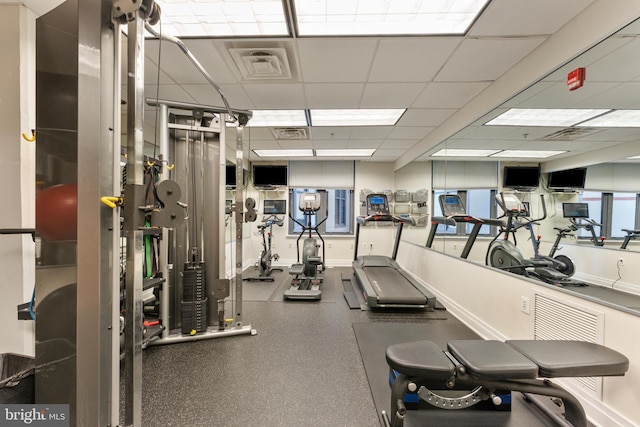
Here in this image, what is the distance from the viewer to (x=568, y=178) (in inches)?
146

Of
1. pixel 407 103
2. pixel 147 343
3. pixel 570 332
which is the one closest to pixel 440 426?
pixel 570 332

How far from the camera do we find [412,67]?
2.24 meters

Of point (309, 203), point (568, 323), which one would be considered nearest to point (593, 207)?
point (568, 323)

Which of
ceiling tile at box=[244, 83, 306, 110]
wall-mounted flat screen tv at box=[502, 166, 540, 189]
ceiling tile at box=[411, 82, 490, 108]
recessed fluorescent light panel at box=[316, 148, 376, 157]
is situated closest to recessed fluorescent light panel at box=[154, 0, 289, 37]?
ceiling tile at box=[244, 83, 306, 110]

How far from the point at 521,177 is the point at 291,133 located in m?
4.45

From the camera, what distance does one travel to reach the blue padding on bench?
3.91 ft

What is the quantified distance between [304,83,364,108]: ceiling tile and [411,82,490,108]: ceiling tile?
30.5 inches

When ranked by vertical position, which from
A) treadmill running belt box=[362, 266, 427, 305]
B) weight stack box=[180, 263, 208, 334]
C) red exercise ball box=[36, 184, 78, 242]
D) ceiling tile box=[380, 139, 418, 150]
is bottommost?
treadmill running belt box=[362, 266, 427, 305]

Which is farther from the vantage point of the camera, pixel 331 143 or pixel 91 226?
pixel 331 143

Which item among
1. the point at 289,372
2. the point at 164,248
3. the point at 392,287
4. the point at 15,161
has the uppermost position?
the point at 15,161

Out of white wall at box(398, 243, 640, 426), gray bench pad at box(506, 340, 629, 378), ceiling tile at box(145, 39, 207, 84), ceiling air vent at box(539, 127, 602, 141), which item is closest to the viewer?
gray bench pad at box(506, 340, 629, 378)

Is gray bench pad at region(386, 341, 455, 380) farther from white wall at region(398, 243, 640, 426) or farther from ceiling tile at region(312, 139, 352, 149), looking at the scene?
ceiling tile at region(312, 139, 352, 149)

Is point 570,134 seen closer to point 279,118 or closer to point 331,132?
point 331,132

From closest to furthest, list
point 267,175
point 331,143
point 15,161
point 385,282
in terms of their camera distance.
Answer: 1. point 15,161
2. point 385,282
3. point 331,143
4. point 267,175
